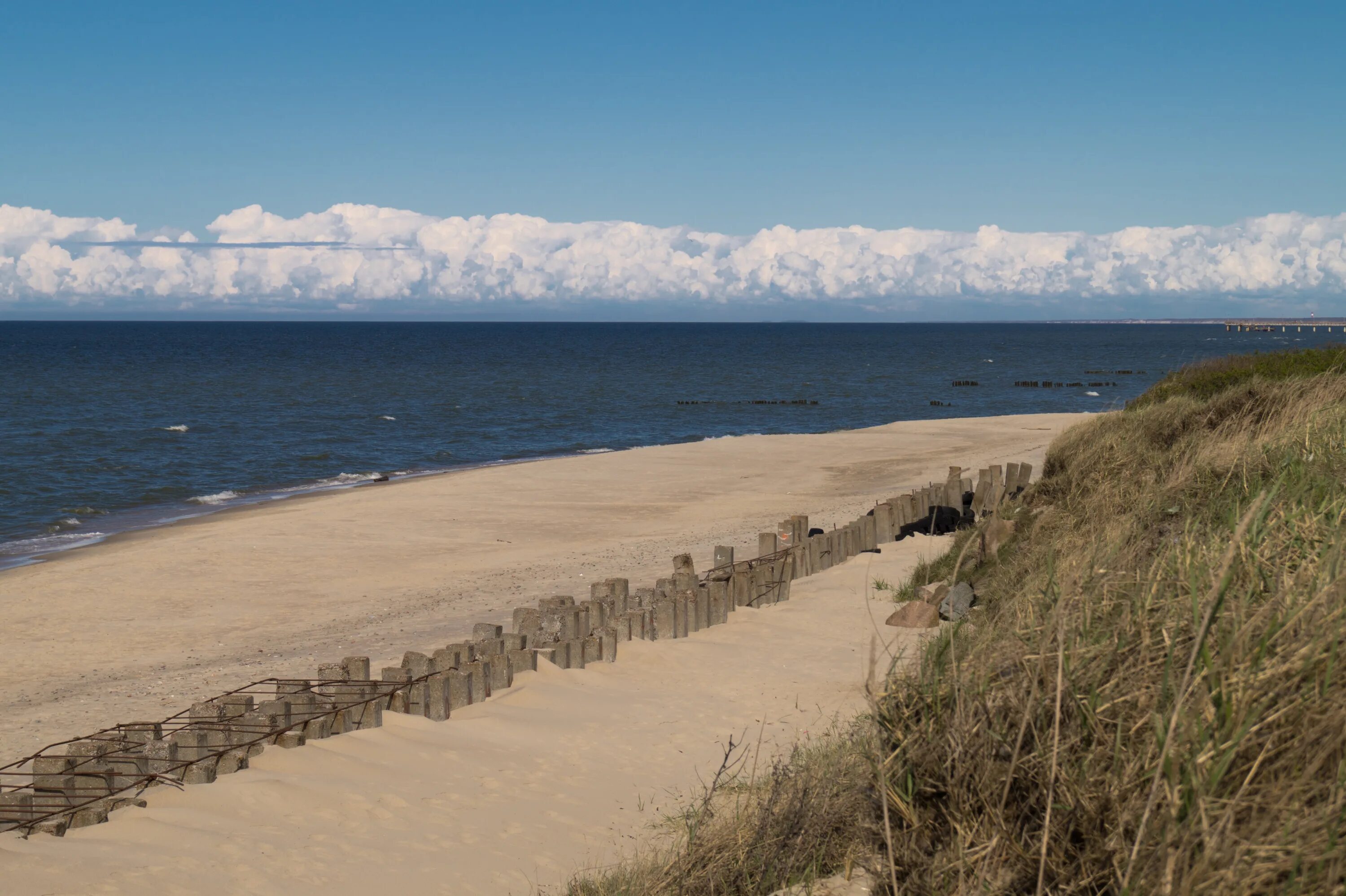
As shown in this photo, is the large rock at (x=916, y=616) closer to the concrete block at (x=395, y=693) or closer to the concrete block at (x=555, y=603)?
the concrete block at (x=555, y=603)

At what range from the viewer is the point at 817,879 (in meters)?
4.10

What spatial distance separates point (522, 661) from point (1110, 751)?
5657 mm

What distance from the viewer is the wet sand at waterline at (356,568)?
11.3 m

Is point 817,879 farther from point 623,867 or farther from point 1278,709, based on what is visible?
point 1278,709

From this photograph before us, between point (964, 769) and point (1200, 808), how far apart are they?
0.72 meters

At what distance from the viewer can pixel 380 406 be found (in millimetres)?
52594

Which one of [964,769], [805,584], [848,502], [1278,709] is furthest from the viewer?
[848,502]

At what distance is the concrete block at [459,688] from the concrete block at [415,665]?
0.46ft

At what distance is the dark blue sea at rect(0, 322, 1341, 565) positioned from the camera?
1126 inches

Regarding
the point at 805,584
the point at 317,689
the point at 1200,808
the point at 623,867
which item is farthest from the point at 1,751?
the point at 1200,808

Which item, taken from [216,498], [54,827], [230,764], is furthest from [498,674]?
[216,498]

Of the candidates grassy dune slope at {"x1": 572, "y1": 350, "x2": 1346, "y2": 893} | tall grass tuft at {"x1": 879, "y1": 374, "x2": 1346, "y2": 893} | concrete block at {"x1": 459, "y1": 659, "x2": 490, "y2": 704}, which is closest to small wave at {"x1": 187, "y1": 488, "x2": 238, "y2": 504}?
concrete block at {"x1": 459, "y1": 659, "x2": 490, "y2": 704}

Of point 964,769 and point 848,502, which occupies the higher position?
point 964,769

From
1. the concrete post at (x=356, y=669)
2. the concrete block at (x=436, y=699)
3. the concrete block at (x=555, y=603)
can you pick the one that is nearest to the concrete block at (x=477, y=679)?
the concrete block at (x=436, y=699)
